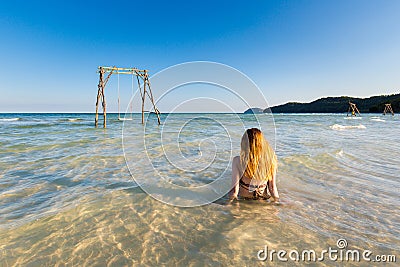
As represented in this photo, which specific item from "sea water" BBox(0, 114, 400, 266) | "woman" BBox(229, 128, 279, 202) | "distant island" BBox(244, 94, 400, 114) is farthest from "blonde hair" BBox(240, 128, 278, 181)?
"distant island" BBox(244, 94, 400, 114)

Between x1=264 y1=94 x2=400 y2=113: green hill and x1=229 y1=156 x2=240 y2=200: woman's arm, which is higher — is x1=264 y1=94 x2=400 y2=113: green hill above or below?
above

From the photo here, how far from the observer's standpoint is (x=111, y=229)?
2.77 metres

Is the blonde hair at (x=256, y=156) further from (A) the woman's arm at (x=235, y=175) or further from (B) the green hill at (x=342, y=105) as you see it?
(B) the green hill at (x=342, y=105)

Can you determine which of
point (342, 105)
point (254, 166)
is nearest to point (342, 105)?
point (342, 105)

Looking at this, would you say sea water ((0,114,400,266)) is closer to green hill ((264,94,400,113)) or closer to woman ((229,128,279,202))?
woman ((229,128,279,202))

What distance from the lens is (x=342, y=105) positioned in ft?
306

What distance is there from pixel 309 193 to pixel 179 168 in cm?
335

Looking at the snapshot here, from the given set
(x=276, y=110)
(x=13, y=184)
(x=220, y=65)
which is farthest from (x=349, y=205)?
(x=276, y=110)

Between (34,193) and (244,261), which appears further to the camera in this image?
(34,193)

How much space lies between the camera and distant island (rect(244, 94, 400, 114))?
227ft

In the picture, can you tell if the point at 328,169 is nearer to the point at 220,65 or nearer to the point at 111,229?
the point at 220,65

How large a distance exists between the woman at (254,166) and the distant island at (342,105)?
8235cm

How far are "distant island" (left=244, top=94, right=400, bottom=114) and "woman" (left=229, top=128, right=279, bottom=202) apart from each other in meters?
82.4

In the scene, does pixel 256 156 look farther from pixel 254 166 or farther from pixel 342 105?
pixel 342 105
